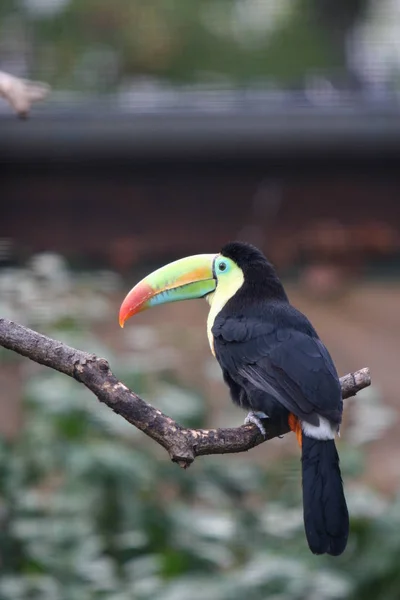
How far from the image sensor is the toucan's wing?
230 centimetres

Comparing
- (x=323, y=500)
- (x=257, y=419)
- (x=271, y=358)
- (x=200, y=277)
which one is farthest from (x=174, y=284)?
(x=323, y=500)

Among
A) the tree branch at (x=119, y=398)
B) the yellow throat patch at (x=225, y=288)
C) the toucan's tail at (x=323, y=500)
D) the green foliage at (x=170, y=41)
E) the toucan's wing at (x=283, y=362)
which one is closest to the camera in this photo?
the tree branch at (x=119, y=398)

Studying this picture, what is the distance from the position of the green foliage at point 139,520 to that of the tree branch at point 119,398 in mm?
886

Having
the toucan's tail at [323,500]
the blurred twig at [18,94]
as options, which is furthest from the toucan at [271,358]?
the blurred twig at [18,94]

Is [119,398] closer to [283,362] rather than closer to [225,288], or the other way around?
[283,362]

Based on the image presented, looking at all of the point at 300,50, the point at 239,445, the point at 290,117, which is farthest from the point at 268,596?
the point at 300,50

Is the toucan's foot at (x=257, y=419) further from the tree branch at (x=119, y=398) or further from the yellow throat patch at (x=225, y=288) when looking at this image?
the yellow throat patch at (x=225, y=288)

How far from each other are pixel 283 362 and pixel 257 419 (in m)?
0.14

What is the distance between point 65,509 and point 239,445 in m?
1.15

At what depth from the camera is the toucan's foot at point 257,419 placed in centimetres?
232

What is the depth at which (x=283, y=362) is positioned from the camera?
2441mm

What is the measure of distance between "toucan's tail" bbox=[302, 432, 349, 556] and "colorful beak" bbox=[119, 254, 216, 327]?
2.20ft

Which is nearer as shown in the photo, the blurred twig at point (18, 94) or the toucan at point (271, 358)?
the toucan at point (271, 358)

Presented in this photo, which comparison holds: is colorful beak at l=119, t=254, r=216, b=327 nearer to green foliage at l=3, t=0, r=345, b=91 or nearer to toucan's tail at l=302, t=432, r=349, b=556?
toucan's tail at l=302, t=432, r=349, b=556
